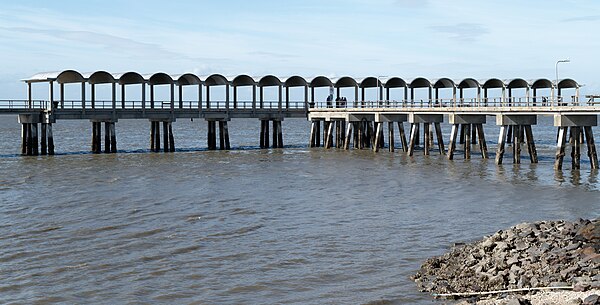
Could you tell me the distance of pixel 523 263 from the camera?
1542cm

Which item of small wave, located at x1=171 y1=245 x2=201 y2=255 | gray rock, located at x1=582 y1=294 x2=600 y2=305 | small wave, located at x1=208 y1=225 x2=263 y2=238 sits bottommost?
small wave, located at x1=171 y1=245 x2=201 y2=255

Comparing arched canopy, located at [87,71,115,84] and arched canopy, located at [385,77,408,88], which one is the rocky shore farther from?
arched canopy, located at [385,77,408,88]

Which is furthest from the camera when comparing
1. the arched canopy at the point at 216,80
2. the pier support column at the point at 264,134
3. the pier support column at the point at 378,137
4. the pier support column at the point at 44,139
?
the pier support column at the point at 264,134

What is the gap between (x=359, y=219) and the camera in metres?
24.1

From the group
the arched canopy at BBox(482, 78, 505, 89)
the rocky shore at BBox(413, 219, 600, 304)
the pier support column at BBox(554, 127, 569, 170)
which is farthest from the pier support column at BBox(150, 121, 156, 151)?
the rocky shore at BBox(413, 219, 600, 304)

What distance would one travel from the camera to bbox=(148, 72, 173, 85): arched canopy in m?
54.2

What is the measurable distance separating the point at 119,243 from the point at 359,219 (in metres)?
7.55

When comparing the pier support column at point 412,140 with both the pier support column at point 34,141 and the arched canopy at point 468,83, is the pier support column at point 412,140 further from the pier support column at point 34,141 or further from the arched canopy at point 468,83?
the pier support column at point 34,141

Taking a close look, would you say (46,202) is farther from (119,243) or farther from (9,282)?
(9,282)

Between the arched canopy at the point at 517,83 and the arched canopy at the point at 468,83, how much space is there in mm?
2461

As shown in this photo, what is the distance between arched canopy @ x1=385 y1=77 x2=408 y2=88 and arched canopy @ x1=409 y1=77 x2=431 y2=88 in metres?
0.63

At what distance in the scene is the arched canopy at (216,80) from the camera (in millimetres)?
57312

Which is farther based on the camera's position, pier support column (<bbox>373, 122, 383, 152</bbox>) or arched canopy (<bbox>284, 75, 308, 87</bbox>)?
arched canopy (<bbox>284, 75, 308, 87</bbox>)

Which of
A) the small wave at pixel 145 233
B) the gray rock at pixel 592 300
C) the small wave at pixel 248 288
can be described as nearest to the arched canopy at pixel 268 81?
the small wave at pixel 145 233
